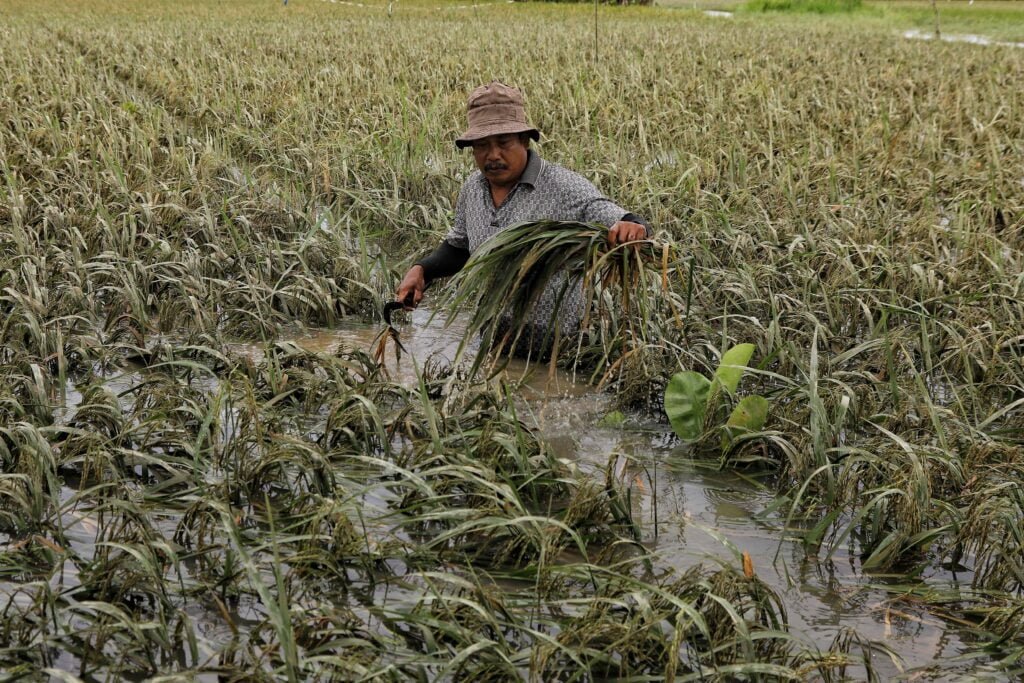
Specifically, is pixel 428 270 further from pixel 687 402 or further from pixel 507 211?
pixel 687 402

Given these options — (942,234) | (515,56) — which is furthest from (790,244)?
(515,56)

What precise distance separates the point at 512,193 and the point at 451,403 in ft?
2.58

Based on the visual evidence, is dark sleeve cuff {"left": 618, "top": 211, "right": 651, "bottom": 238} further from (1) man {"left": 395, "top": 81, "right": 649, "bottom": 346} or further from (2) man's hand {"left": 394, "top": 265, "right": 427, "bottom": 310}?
(2) man's hand {"left": 394, "top": 265, "right": 427, "bottom": 310}

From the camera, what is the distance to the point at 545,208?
3854 millimetres

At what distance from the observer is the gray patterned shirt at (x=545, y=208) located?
380 centimetres

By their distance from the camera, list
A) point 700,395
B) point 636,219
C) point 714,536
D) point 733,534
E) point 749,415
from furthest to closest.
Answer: point 636,219, point 700,395, point 749,415, point 733,534, point 714,536

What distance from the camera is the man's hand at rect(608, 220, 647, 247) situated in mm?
3312

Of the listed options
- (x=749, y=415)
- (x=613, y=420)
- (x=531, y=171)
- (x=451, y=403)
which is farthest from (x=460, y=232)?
(x=749, y=415)

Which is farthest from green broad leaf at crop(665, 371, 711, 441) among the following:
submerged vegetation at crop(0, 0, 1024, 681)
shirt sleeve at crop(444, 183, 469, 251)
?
shirt sleeve at crop(444, 183, 469, 251)

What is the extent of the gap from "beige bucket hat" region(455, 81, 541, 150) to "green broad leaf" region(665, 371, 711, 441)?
94cm

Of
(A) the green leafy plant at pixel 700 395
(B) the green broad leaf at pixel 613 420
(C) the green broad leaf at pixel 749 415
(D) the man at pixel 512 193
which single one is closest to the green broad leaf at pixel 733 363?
(A) the green leafy plant at pixel 700 395

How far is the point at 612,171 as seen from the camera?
5.93 meters

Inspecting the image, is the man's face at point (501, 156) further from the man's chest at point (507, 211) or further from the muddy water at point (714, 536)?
the muddy water at point (714, 536)

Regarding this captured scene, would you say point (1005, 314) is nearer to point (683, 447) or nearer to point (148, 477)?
point (683, 447)
